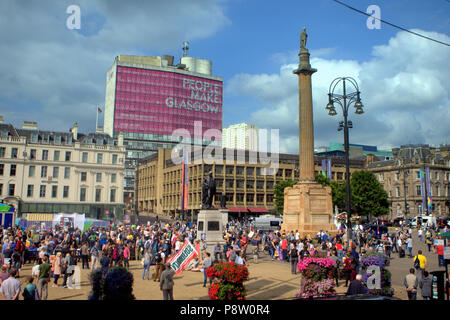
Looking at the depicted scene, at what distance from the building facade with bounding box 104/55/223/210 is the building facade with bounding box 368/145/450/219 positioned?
62.1m

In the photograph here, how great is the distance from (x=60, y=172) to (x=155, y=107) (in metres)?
63.6

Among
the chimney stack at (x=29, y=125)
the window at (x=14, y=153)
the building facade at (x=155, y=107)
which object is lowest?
Answer: the window at (x=14, y=153)

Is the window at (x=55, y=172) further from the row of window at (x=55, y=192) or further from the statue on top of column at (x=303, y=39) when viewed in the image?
the statue on top of column at (x=303, y=39)

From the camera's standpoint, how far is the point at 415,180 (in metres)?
88.4

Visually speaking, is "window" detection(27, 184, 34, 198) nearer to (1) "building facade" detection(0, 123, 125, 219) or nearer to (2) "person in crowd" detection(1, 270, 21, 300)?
(1) "building facade" detection(0, 123, 125, 219)

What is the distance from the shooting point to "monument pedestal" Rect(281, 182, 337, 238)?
35688 mm

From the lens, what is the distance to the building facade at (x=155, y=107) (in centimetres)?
11931

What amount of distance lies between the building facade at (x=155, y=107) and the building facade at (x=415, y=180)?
6209cm

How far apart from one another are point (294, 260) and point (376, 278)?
7613mm

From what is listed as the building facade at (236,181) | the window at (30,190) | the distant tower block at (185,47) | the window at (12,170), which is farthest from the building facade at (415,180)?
the distant tower block at (185,47)

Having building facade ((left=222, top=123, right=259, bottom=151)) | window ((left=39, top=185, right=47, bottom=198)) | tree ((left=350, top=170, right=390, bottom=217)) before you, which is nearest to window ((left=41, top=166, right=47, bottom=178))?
window ((left=39, top=185, right=47, bottom=198))

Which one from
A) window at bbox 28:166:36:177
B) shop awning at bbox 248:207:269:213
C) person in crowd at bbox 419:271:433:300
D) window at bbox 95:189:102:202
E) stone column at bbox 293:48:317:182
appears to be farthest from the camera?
shop awning at bbox 248:207:269:213

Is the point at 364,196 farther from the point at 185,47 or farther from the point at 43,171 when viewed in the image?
the point at 185,47
